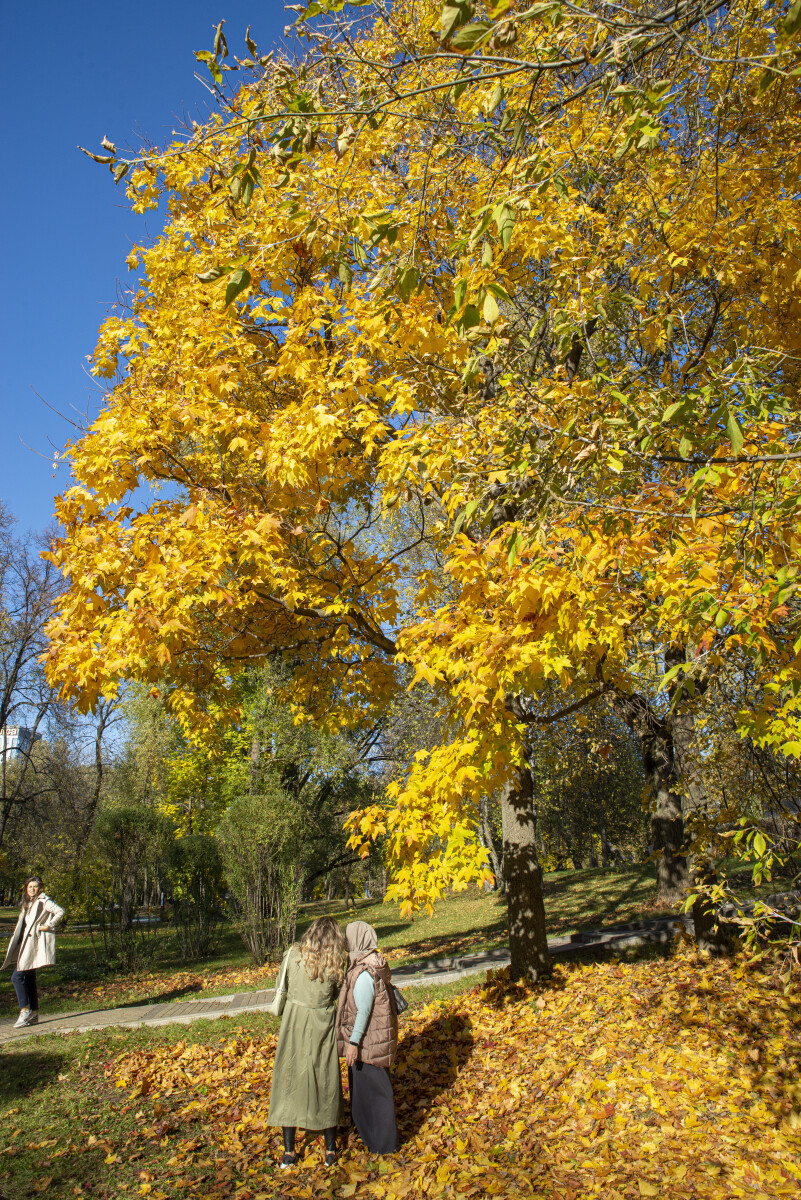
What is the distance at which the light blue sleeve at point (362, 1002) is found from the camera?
391 cm

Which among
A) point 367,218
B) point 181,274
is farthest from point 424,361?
point 367,218

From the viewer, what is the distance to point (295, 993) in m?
4.05

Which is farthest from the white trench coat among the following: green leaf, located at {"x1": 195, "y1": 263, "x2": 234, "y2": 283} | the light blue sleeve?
green leaf, located at {"x1": 195, "y1": 263, "x2": 234, "y2": 283}

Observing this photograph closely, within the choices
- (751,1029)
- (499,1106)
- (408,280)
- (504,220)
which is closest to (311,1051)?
(499,1106)

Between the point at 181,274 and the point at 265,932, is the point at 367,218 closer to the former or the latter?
the point at 181,274

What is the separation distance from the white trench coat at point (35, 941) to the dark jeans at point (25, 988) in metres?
0.06

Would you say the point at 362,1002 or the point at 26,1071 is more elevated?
the point at 362,1002

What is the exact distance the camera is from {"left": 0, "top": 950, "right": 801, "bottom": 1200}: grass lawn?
3533 mm

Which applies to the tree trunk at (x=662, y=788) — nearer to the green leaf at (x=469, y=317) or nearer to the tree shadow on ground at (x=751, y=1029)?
the tree shadow on ground at (x=751, y=1029)

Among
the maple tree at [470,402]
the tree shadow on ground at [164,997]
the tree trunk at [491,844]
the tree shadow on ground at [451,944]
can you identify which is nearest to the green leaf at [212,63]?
the maple tree at [470,402]

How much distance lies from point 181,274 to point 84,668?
375 cm

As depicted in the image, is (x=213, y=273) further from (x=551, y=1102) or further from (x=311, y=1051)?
(x=551, y=1102)

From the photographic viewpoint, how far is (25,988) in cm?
734

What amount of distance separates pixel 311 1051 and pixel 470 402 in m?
4.56
